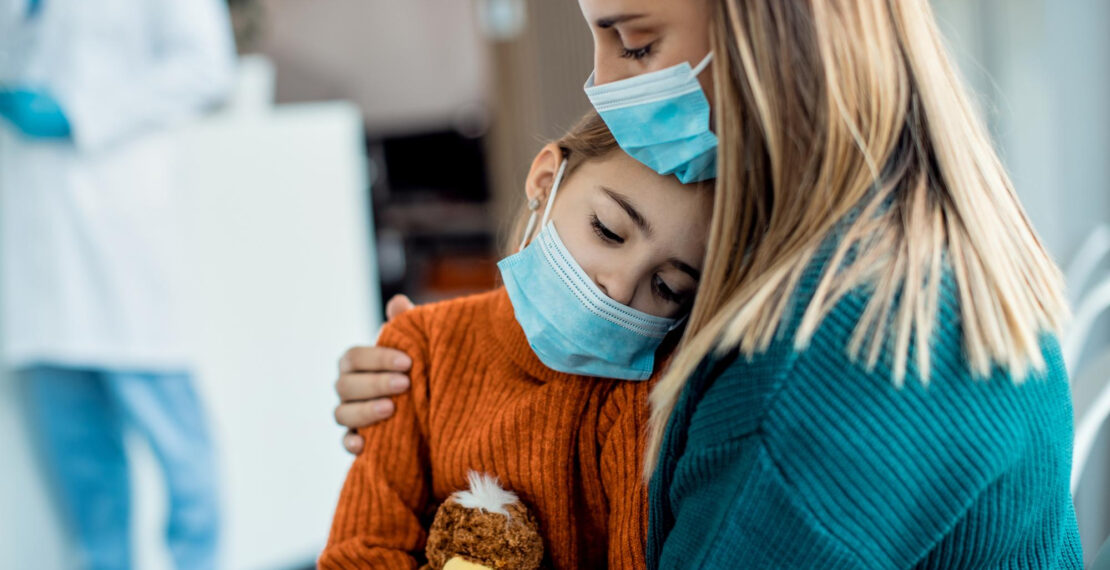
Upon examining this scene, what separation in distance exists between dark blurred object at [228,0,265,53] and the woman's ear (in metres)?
2.58

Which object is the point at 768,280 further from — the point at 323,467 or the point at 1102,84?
the point at 323,467

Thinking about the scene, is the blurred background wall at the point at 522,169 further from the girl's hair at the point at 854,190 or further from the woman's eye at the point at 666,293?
the girl's hair at the point at 854,190

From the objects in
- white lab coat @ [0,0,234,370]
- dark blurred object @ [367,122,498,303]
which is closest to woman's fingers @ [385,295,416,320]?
white lab coat @ [0,0,234,370]

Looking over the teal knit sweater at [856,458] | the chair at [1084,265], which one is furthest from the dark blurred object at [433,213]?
the teal knit sweater at [856,458]

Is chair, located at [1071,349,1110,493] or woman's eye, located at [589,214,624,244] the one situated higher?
woman's eye, located at [589,214,624,244]

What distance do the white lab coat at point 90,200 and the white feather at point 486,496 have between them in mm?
1348

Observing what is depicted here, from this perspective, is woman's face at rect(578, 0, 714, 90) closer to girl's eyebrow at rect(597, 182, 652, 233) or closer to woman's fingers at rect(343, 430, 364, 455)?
girl's eyebrow at rect(597, 182, 652, 233)

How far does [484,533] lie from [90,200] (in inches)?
58.6

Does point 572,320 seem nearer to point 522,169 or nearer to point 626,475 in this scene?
point 626,475

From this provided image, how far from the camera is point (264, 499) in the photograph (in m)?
2.27

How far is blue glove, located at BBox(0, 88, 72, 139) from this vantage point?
1.83m

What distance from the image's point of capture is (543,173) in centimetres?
94

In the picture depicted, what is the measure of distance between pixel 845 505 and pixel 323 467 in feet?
Answer: 6.40

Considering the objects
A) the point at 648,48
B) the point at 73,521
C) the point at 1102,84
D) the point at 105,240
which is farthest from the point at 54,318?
the point at 1102,84
